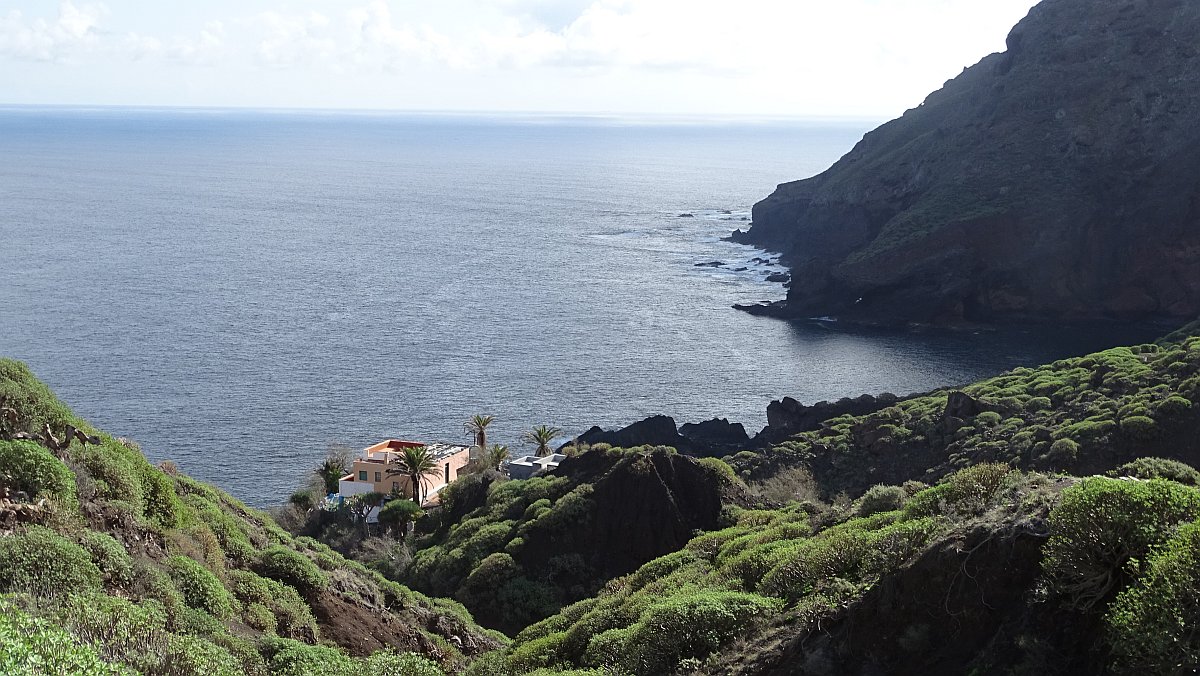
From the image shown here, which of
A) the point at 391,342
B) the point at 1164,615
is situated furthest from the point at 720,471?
the point at 391,342

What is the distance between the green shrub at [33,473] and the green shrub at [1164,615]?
57.4ft

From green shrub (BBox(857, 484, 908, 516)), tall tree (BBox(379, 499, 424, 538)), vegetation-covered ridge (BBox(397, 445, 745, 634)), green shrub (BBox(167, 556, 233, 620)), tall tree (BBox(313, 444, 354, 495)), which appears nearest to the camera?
green shrub (BBox(167, 556, 233, 620))

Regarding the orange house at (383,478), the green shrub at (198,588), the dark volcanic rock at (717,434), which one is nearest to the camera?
the green shrub at (198,588)

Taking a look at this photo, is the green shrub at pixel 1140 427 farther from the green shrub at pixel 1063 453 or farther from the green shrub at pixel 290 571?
the green shrub at pixel 290 571

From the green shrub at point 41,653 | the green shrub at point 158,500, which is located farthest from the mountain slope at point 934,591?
the green shrub at point 158,500

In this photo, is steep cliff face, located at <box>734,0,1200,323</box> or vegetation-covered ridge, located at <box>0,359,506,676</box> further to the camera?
steep cliff face, located at <box>734,0,1200,323</box>

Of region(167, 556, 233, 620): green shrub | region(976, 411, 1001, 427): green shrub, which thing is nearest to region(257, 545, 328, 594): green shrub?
region(167, 556, 233, 620): green shrub

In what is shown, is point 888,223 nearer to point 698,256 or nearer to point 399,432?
point 698,256

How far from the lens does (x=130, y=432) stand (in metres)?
70.1

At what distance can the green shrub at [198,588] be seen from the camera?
19.0 meters

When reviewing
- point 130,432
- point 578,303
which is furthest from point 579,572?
point 578,303

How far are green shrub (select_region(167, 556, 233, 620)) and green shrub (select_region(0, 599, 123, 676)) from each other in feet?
21.6

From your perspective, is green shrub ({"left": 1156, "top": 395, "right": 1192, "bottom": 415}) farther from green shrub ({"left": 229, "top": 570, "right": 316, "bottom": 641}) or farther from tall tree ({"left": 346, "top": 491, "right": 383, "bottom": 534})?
green shrub ({"left": 229, "top": 570, "right": 316, "bottom": 641})

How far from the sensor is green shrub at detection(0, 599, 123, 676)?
436 inches
